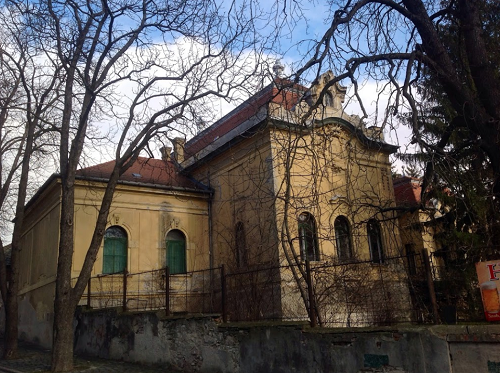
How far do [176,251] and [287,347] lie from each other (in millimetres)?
→ 12371

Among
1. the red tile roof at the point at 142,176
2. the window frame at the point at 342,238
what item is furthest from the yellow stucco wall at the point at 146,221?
the window frame at the point at 342,238

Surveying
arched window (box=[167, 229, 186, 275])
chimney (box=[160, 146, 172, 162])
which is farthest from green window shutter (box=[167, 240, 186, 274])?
chimney (box=[160, 146, 172, 162])

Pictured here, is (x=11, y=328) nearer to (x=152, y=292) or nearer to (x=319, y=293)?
(x=152, y=292)

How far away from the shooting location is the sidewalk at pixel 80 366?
1093 centimetres

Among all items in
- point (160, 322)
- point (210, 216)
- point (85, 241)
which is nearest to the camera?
point (160, 322)

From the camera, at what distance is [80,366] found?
11430 mm

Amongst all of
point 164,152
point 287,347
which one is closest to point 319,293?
point 287,347

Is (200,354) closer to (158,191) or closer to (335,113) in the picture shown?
(158,191)

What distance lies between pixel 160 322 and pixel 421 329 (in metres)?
7.03

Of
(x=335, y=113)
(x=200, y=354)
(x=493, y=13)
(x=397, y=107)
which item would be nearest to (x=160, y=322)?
(x=200, y=354)

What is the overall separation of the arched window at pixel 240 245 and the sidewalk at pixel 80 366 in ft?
22.6

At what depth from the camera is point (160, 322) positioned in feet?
37.4

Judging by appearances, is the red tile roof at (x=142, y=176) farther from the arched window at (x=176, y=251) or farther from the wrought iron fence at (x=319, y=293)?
the wrought iron fence at (x=319, y=293)

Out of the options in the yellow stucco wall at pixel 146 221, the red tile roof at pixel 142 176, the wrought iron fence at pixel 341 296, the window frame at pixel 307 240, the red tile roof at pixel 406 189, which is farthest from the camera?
the red tile roof at pixel 406 189
